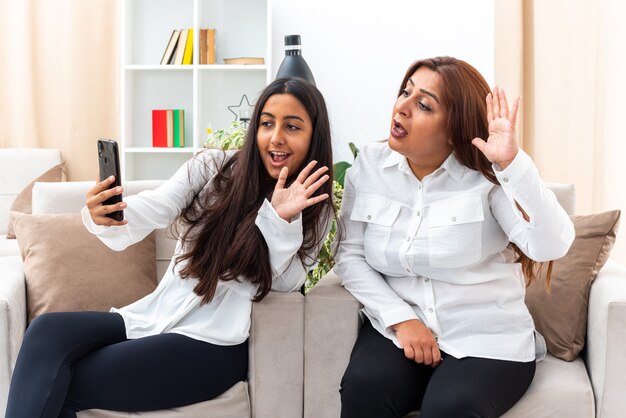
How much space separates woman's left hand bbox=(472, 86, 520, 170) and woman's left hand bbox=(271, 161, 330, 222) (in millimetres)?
374

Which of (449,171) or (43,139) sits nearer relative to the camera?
(449,171)

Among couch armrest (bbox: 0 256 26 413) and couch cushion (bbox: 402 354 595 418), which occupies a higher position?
couch armrest (bbox: 0 256 26 413)

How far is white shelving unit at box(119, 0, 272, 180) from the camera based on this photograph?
4285 mm

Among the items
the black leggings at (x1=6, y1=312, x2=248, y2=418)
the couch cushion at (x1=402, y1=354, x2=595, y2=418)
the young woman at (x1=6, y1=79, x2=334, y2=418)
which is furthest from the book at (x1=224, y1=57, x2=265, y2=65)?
the couch cushion at (x1=402, y1=354, x2=595, y2=418)

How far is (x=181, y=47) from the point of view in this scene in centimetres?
426

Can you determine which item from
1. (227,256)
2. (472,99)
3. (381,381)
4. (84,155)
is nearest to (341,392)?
(381,381)

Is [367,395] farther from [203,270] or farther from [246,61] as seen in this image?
[246,61]

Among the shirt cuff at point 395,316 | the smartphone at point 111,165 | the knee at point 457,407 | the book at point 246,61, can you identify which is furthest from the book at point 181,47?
the knee at point 457,407

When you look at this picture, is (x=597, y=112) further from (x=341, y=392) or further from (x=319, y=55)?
(x=341, y=392)

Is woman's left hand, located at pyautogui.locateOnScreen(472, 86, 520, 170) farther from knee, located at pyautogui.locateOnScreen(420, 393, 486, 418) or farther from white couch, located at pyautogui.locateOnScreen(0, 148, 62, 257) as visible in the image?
white couch, located at pyautogui.locateOnScreen(0, 148, 62, 257)

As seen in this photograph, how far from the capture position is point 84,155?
14.5 feet

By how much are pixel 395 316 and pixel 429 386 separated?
192 millimetres

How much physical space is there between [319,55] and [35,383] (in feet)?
9.57

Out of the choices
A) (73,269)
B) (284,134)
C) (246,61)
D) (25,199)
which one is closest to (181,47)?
(246,61)
